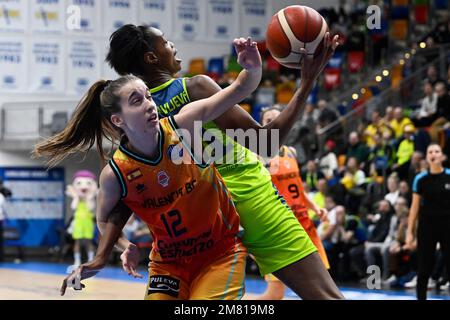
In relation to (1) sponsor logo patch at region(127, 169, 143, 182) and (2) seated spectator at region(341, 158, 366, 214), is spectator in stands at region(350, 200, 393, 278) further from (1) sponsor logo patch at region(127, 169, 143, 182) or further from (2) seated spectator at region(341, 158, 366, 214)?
(1) sponsor logo patch at region(127, 169, 143, 182)

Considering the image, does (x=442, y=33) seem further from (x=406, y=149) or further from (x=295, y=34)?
(x=295, y=34)

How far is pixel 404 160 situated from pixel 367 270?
1.98m

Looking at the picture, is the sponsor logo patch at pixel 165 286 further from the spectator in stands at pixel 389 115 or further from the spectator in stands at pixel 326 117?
the spectator in stands at pixel 326 117

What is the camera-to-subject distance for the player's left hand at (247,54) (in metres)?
3.71

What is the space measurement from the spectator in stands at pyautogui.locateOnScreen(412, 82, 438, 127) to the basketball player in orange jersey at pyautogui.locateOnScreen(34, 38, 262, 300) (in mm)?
9803

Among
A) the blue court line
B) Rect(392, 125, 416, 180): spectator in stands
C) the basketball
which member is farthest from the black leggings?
the basketball

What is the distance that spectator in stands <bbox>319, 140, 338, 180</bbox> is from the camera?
14.3 metres

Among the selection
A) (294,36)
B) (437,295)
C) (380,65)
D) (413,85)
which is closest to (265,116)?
(294,36)

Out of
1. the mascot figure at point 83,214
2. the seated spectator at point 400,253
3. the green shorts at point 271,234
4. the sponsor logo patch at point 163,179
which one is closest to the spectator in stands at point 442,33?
the seated spectator at point 400,253

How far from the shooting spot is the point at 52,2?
1942 centimetres

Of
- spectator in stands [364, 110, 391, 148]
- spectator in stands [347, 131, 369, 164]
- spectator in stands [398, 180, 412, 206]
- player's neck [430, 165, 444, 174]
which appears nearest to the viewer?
player's neck [430, 165, 444, 174]

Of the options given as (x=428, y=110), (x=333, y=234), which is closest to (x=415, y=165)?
(x=333, y=234)

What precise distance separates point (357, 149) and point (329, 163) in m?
0.61

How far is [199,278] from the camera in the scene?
12.9 feet
